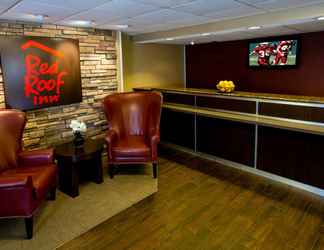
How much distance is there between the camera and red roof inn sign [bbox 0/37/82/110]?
3.30 meters

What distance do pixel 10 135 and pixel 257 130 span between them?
3146 mm

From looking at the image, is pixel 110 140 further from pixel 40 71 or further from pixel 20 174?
pixel 40 71

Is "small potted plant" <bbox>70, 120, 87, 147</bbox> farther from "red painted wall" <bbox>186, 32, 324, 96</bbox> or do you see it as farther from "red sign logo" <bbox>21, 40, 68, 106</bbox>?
"red painted wall" <bbox>186, 32, 324, 96</bbox>

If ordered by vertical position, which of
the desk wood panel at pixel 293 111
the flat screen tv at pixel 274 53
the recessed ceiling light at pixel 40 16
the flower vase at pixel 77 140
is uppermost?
the recessed ceiling light at pixel 40 16

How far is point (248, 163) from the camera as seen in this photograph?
3766 mm

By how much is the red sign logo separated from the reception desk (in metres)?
1.87

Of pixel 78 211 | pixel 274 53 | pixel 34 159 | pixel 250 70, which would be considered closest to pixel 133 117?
pixel 34 159

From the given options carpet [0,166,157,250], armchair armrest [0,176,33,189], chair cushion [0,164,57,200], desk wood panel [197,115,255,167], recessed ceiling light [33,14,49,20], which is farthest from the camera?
desk wood panel [197,115,255,167]

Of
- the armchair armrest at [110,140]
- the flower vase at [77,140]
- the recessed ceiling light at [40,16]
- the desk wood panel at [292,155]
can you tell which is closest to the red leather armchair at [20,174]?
the flower vase at [77,140]

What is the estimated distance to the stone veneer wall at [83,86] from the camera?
3625 millimetres

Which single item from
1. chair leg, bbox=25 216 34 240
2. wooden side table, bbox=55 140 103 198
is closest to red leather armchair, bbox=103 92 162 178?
wooden side table, bbox=55 140 103 198

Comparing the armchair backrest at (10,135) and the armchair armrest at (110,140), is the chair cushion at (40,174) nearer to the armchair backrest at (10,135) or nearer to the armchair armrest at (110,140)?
the armchair backrest at (10,135)

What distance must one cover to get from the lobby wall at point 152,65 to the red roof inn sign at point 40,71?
114cm

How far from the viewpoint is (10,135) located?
299 centimetres
